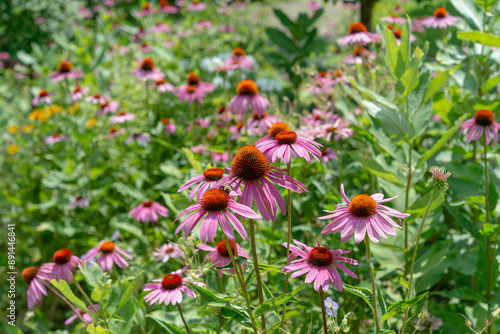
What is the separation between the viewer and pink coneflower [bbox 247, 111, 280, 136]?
1985 millimetres

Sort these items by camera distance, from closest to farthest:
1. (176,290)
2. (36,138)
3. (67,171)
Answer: (176,290), (67,171), (36,138)

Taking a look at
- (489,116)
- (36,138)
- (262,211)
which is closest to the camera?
(262,211)

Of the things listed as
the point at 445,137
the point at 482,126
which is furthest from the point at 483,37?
the point at 445,137

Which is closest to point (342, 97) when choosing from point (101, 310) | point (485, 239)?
point (485, 239)

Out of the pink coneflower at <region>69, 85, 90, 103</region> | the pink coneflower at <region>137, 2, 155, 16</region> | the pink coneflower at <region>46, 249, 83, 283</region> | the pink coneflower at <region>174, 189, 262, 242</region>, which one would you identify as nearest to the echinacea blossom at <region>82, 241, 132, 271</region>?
the pink coneflower at <region>46, 249, 83, 283</region>

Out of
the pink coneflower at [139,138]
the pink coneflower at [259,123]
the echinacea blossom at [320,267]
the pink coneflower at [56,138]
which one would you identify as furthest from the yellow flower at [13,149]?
the echinacea blossom at [320,267]

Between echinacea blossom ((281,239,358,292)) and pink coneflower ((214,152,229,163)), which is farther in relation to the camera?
pink coneflower ((214,152,229,163))

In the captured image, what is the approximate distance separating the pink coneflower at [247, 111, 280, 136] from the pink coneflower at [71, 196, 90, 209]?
3.67 feet

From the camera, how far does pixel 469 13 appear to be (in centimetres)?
190

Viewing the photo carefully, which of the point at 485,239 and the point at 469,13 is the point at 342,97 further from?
the point at 485,239

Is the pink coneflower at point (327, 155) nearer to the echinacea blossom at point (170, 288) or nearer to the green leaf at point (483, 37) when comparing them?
the green leaf at point (483, 37)

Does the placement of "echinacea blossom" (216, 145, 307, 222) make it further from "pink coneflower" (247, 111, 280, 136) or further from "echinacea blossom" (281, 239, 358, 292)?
"pink coneflower" (247, 111, 280, 136)

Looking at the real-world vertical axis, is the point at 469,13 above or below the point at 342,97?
above

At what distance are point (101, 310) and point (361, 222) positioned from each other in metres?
0.84
